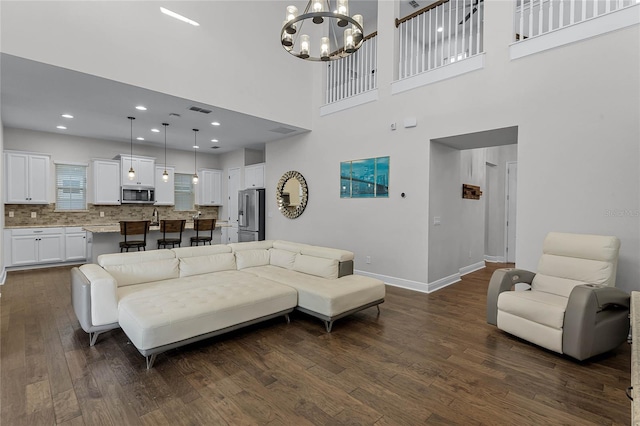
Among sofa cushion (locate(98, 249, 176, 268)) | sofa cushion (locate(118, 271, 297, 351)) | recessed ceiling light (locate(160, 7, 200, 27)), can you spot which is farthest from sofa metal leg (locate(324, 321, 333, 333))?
recessed ceiling light (locate(160, 7, 200, 27))

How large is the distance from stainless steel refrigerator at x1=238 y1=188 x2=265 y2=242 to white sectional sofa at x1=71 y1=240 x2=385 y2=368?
2.95m

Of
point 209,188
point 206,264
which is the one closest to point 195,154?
point 209,188

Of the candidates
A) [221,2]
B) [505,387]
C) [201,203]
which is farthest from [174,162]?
[505,387]

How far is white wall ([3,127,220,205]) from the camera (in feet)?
21.0

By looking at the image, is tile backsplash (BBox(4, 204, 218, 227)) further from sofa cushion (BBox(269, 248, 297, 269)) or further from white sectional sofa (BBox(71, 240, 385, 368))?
sofa cushion (BBox(269, 248, 297, 269))

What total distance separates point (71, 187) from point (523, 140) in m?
8.71

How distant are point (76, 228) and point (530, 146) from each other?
8342 millimetres

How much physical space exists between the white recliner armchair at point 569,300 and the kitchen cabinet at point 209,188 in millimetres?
7871

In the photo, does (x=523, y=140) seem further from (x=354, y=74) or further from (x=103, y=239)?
(x=103, y=239)

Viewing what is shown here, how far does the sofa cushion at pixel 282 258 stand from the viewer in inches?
169

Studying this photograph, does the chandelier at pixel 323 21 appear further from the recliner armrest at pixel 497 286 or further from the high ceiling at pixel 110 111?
the recliner armrest at pixel 497 286

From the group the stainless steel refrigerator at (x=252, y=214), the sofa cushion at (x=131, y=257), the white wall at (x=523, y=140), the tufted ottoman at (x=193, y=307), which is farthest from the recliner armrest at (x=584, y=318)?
Answer: the stainless steel refrigerator at (x=252, y=214)

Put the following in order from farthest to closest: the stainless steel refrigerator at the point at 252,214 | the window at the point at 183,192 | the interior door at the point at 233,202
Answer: the window at the point at 183,192
the interior door at the point at 233,202
the stainless steel refrigerator at the point at 252,214

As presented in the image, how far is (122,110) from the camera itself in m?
5.08
